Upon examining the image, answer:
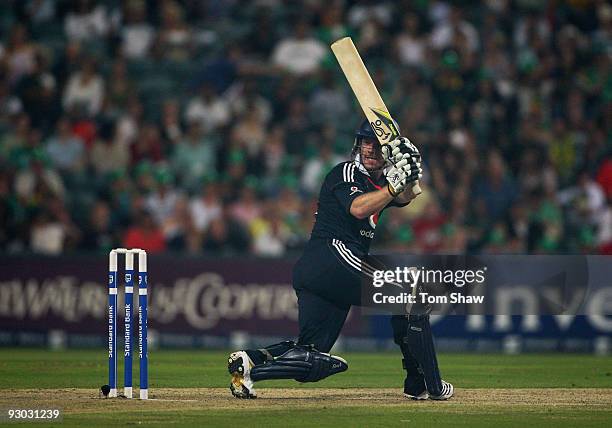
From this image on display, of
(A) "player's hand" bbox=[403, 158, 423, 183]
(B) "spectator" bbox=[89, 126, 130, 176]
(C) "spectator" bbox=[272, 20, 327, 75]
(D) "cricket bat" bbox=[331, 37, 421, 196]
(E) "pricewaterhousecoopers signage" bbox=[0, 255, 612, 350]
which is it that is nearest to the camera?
(A) "player's hand" bbox=[403, 158, 423, 183]

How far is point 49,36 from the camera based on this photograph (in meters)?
21.6

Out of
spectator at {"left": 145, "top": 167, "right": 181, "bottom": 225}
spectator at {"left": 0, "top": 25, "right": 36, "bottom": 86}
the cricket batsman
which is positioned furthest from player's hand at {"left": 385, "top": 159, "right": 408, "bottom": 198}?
spectator at {"left": 0, "top": 25, "right": 36, "bottom": 86}

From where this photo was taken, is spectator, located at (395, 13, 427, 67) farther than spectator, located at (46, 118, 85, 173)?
Yes

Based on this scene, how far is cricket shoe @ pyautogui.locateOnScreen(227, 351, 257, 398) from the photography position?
1034 cm

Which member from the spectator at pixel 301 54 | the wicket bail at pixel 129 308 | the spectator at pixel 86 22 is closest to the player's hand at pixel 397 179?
the wicket bail at pixel 129 308

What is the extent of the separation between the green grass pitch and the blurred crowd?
326cm

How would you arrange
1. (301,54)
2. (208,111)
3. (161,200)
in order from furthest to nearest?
(301,54) → (208,111) → (161,200)

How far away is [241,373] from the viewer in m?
10.4

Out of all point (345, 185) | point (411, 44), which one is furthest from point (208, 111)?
point (345, 185)

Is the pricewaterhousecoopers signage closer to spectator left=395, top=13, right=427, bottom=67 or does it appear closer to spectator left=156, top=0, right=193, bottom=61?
spectator left=156, top=0, right=193, bottom=61

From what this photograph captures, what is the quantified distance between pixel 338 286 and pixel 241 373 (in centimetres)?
102

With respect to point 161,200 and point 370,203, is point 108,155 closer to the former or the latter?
point 161,200

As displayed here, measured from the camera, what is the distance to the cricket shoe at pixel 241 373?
10344 millimetres

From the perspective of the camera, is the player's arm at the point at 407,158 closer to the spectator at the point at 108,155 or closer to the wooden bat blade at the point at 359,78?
the wooden bat blade at the point at 359,78
